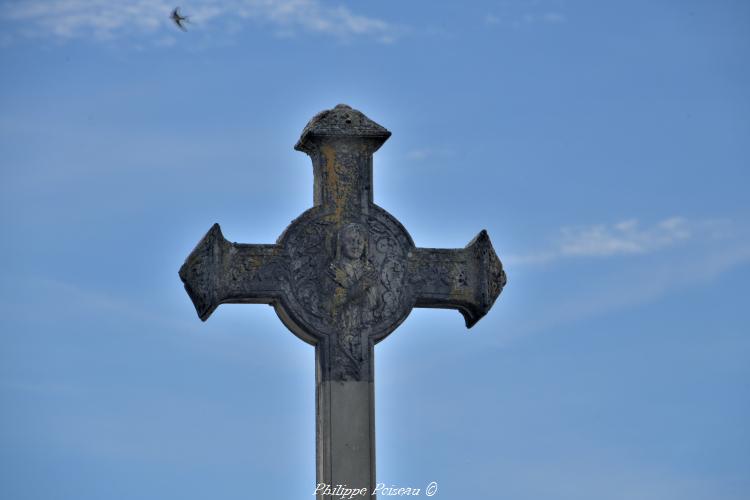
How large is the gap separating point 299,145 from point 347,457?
8.50 ft

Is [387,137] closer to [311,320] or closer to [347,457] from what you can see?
[311,320]

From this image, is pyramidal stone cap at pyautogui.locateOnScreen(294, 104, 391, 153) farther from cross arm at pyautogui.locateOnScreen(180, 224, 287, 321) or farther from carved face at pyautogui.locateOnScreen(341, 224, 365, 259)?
cross arm at pyautogui.locateOnScreen(180, 224, 287, 321)

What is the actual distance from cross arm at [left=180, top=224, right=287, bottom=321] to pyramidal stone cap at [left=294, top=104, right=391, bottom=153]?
937mm

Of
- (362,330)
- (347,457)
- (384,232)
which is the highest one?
(384,232)

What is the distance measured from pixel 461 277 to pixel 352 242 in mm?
1052

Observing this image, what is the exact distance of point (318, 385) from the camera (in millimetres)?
13391

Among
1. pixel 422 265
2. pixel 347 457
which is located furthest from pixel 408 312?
pixel 347 457

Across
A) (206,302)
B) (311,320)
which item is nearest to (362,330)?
(311,320)

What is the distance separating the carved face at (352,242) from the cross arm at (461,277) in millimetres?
493

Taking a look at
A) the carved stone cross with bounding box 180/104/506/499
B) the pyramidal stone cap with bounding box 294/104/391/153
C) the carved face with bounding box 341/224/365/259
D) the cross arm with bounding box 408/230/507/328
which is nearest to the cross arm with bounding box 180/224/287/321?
the carved stone cross with bounding box 180/104/506/499

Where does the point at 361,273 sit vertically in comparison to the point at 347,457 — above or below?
above

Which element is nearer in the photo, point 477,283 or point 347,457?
point 347,457

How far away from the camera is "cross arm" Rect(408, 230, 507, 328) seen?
1391 centimetres

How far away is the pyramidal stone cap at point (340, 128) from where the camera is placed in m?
13.8
